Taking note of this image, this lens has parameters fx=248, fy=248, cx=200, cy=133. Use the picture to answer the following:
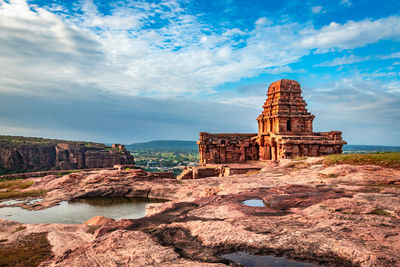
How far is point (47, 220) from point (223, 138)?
813 inches

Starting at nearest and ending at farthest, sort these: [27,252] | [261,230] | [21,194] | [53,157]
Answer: [261,230]
[27,252]
[21,194]
[53,157]

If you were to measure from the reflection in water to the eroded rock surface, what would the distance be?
320 cm

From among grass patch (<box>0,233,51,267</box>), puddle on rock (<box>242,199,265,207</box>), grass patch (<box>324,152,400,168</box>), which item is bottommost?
grass patch (<box>0,233,51,267</box>)

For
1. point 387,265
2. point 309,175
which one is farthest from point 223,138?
point 387,265

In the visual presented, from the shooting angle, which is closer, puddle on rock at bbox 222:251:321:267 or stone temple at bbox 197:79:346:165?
puddle on rock at bbox 222:251:321:267

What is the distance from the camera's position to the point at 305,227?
595 centimetres

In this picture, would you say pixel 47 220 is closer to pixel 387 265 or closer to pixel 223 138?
pixel 387 265

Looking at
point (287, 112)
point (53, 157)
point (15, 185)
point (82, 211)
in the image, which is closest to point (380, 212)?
point (82, 211)

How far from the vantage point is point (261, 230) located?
19.2ft

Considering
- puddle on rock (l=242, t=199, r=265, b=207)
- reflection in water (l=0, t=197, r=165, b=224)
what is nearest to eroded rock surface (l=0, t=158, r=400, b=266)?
puddle on rock (l=242, t=199, r=265, b=207)

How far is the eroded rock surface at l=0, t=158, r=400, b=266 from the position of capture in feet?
15.6

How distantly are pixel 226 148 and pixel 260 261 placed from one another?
961 inches

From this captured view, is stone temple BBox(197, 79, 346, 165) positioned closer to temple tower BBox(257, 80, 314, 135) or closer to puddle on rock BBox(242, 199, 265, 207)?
temple tower BBox(257, 80, 314, 135)

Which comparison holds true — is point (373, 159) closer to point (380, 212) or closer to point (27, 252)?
point (380, 212)
